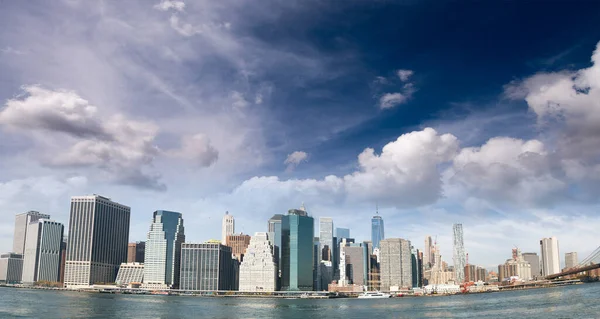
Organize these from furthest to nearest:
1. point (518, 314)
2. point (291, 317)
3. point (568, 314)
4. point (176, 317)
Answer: point (291, 317) → point (176, 317) → point (518, 314) → point (568, 314)

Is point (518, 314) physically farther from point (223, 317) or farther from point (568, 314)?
point (223, 317)

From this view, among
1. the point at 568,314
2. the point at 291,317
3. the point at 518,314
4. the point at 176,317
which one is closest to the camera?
the point at 568,314

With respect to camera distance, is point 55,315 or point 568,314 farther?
point 55,315

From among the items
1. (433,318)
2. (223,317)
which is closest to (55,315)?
(223,317)

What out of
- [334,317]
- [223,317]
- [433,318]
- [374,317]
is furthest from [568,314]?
[223,317]

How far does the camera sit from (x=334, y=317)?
438 feet

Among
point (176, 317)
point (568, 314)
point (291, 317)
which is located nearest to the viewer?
point (568, 314)

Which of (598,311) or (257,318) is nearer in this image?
(598,311)

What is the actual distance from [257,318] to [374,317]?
27.3m

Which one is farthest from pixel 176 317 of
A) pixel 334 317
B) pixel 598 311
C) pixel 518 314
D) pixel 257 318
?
pixel 598 311

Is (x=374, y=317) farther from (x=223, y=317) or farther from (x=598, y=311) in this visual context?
(x=598, y=311)

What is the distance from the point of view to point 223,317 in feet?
415

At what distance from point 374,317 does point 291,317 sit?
20116 mm

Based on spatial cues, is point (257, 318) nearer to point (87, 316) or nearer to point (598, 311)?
point (87, 316)
